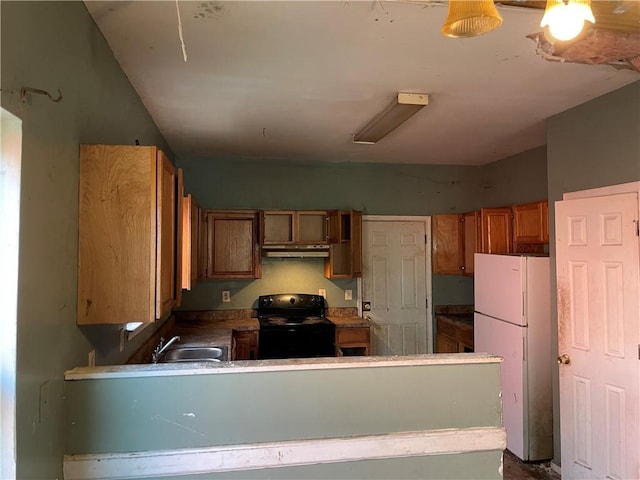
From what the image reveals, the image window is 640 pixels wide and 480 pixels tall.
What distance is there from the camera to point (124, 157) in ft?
5.04

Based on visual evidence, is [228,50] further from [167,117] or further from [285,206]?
[285,206]

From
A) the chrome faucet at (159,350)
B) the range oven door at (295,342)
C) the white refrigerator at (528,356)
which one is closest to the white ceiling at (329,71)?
the white refrigerator at (528,356)

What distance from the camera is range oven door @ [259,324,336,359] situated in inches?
157

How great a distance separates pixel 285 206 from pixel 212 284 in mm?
1128

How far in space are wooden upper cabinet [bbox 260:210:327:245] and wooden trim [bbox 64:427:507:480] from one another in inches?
110

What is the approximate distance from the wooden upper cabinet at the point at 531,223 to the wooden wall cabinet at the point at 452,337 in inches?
41.0

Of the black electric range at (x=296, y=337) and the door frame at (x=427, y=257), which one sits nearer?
the black electric range at (x=296, y=337)

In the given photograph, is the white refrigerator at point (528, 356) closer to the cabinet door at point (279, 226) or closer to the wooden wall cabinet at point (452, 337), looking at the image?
the wooden wall cabinet at point (452, 337)

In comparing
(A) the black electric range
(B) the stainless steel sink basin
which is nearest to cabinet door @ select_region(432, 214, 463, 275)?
(A) the black electric range

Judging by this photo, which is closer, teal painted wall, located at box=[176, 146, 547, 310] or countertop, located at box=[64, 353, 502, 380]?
countertop, located at box=[64, 353, 502, 380]

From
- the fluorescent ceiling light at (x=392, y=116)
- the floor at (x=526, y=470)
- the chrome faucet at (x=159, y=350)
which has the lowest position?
the floor at (x=526, y=470)

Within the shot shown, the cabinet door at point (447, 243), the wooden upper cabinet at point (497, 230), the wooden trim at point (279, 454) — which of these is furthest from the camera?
the cabinet door at point (447, 243)

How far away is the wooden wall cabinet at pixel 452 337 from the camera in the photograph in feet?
13.4

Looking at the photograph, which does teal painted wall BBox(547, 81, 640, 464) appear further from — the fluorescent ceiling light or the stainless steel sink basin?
the stainless steel sink basin
